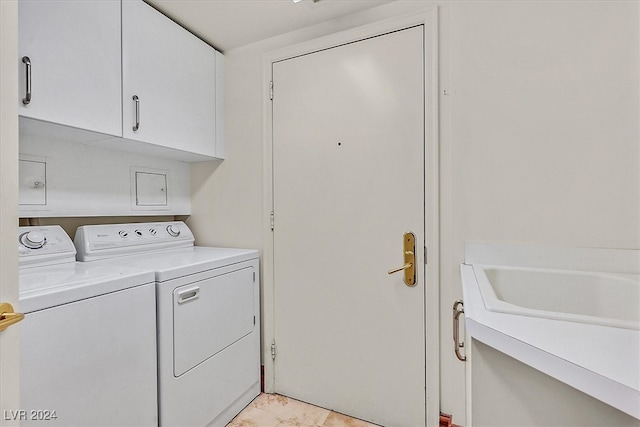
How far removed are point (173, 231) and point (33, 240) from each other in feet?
2.53

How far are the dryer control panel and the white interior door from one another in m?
0.72

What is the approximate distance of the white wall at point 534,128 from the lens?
127 cm

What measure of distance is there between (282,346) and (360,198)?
3.50ft

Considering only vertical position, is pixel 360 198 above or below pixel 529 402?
above

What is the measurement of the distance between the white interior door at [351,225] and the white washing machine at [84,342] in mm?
852

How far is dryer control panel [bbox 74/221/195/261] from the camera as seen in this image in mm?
1630

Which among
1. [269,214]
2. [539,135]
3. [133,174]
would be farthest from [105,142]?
[539,135]

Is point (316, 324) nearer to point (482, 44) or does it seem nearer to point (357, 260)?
point (357, 260)

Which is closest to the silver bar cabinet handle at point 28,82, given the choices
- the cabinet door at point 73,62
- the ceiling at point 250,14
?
the cabinet door at point 73,62

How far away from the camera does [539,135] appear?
1.40m

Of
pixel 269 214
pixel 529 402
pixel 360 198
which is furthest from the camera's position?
pixel 269 214

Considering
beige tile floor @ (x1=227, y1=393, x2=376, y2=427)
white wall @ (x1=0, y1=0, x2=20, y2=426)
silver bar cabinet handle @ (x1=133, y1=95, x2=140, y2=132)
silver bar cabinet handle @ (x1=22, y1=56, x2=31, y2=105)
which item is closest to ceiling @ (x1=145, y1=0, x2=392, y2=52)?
silver bar cabinet handle @ (x1=133, y1=95, x2=140, y2=132)

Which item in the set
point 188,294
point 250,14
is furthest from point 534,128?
point 188,294

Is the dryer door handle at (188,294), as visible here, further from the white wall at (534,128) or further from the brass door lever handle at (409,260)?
the white wall at (534,128)
